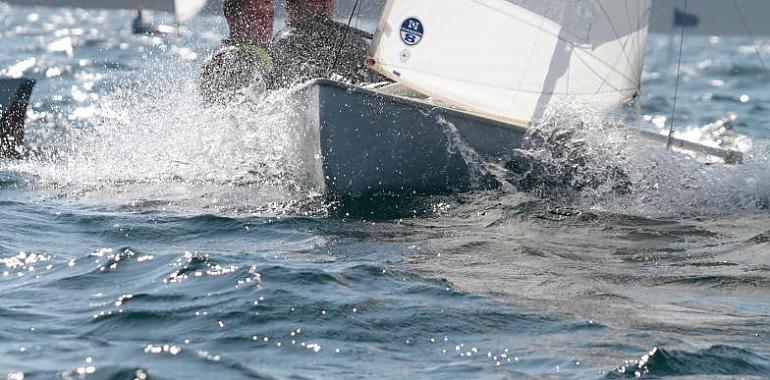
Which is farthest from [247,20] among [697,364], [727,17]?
[727,17]

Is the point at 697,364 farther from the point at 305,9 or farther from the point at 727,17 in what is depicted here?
the point at 727,17

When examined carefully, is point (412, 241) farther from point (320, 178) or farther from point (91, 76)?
point (91, 76)

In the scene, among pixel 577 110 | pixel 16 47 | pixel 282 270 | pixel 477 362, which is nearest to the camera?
pixel 477 362

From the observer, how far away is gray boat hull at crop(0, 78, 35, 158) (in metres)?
9.55

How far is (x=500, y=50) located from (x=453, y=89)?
0.36 metres

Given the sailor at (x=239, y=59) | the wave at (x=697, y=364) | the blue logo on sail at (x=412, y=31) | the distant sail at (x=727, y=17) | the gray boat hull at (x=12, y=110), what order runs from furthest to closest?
the distant sail at (x=727, y=17) → the gray boat hull at (x=12, y=110) → the sailor at (x=239, y=59) → the blue logo on sail at (x=412, y=31) → the wave at (x=697, y=364)

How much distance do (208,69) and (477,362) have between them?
4712mm

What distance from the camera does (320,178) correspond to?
7.16 m

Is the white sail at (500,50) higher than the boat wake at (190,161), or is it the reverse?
the white sail at (500,50)

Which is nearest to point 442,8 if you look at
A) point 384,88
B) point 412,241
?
point 384,88

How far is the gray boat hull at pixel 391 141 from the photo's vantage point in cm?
694

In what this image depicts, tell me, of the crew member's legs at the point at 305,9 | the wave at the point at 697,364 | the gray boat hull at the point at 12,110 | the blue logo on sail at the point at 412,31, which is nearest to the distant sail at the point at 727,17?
the crew member's legs at the point at 305,9

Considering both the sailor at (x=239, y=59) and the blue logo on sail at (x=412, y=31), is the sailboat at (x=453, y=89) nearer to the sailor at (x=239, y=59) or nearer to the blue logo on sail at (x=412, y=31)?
the blue logo on sail at (x=412, y=31)

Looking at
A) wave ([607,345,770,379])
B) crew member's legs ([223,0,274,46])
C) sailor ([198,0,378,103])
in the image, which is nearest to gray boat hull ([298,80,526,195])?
sailor ([198,0,378,103])
